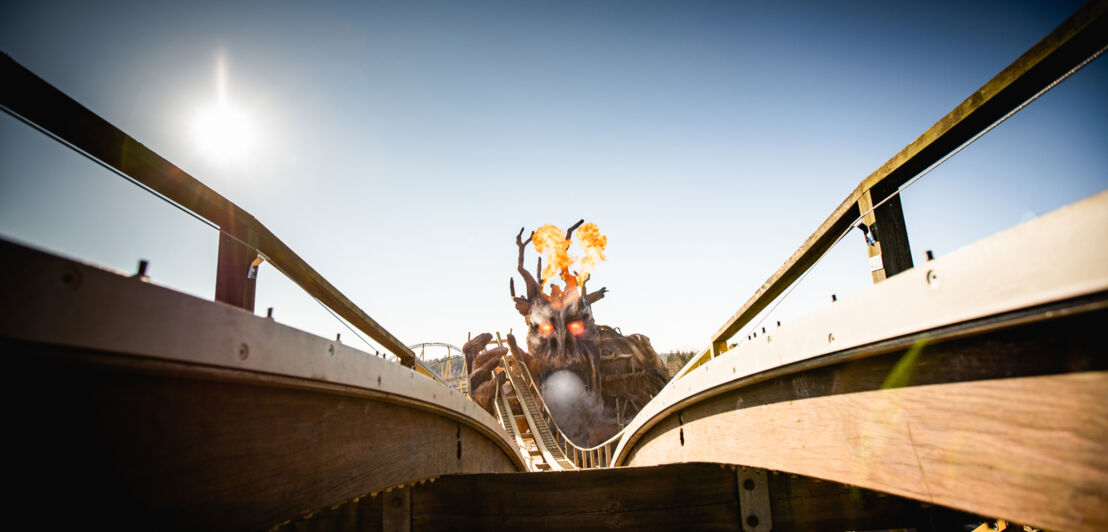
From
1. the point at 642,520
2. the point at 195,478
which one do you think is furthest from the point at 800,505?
the point at 195,478

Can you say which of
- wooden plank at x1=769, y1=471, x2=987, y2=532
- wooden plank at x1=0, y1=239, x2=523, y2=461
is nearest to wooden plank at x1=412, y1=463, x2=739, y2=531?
wooden plank at x1=769, y1=471, x2=987, y2=532

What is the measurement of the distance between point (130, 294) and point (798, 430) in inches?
83.1

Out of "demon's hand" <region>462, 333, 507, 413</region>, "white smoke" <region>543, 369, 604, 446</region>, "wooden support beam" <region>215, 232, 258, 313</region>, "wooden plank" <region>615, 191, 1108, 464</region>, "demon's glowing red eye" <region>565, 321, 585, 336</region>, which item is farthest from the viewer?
"demon's glowing red eye" <region>565, 321, 585, 336</region>

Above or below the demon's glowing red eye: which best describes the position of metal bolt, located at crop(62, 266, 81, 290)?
below

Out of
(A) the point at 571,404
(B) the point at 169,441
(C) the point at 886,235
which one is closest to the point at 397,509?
(B) the point at 169,441

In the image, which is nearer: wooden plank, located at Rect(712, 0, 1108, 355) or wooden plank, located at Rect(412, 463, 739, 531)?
wooden plank, located at Rect(712, 0, 1108, 355)

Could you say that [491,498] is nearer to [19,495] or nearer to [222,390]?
[222,390]

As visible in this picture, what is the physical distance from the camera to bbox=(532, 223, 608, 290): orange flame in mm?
28406

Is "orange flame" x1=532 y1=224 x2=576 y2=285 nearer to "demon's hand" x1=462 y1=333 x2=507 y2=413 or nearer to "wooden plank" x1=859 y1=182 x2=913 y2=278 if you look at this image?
"demon's hand" x1=462 y1=333 x2=507 y2=413

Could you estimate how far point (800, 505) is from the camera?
9.53 ft

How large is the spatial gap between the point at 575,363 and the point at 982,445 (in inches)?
927

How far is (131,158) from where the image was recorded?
1664 millimetres

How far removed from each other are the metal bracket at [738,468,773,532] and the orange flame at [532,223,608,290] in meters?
25.1

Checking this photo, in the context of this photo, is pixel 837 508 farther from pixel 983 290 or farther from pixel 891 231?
pixel 983 290
